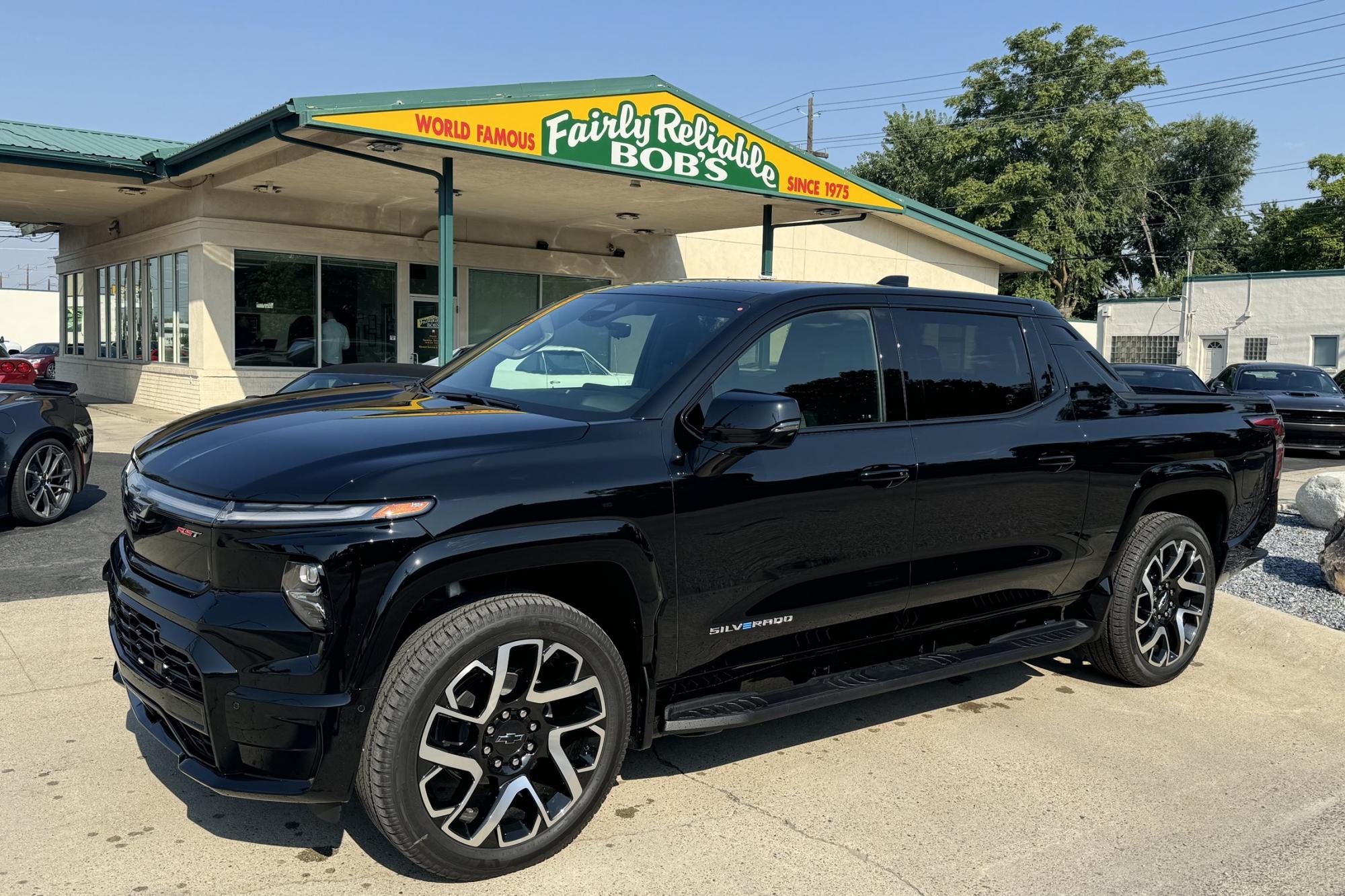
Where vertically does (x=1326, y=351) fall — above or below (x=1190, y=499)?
above

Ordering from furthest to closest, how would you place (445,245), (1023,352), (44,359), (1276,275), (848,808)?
(1276,275) < (44,359) < (445,245) < (1023,352) < (848,808)

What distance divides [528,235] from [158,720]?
64.5ft

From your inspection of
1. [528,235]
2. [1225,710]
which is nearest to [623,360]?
[1225,710]

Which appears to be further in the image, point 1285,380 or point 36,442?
point 1285,380

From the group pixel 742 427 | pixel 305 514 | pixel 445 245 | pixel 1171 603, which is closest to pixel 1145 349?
pixel 445 245

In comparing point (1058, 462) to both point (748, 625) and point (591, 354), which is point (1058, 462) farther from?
point (591, 354)

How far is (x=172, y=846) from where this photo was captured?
3.45 metres

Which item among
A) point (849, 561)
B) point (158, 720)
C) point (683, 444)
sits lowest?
point (158, 720)

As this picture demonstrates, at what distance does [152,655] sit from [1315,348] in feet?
125

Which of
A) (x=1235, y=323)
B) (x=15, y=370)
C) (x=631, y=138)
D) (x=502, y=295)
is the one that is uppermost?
(x=631, y=138)

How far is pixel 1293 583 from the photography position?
7.60 metres

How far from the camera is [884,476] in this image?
4109mm

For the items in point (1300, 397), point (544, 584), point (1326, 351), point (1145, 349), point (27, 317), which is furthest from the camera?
point (27, 317)

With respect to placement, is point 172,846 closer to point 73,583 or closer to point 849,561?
point 849,561
